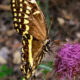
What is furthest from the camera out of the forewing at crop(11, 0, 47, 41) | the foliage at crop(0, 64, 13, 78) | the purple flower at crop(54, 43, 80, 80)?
the foliage at crop(0, 64, 13, 78)

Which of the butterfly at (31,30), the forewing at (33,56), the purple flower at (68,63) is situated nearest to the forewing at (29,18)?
the butterfly at (31,30)

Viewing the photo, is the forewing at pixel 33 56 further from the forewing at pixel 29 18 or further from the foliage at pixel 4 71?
the foliage at pixel 4 71

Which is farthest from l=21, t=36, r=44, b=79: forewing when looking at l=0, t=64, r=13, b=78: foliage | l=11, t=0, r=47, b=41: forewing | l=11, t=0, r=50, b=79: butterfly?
l=0, t=64, r=13, b=78: foliage

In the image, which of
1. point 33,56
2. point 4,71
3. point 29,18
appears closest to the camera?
point 29,18

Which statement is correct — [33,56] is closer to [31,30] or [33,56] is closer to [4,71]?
[31,30]

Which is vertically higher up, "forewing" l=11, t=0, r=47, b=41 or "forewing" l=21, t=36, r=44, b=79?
"forewing" l=11, t=0, r=47, b=41

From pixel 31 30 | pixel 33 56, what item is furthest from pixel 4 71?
pixel 31 30

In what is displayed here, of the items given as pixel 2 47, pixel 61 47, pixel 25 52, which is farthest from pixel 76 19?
pixel 25 52

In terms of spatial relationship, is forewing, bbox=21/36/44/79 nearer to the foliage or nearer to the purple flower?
the purple flower
